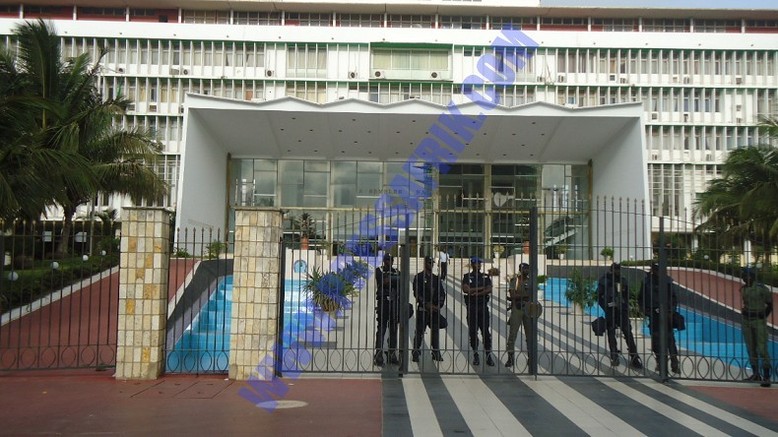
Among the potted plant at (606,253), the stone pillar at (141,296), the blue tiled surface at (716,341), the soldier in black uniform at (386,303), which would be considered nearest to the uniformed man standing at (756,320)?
the blue tiled surface at (716,341)

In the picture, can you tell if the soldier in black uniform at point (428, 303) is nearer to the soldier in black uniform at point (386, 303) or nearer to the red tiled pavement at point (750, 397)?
the soldier in black uniform at point (386, 303)

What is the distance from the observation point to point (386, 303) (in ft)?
30.0

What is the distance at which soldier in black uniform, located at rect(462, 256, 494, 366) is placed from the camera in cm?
915

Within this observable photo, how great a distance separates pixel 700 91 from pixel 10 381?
42.2 metres

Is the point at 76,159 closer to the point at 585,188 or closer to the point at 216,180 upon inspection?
the point at 216,180

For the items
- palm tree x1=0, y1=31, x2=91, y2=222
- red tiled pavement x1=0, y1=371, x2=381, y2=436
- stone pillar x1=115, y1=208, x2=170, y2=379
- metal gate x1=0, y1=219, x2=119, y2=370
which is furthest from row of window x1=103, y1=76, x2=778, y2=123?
red tiled pavement x1=0, y1=371, x2=381, y2=436

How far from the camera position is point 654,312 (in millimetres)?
9164

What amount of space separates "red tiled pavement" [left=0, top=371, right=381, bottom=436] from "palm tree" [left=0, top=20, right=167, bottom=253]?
3263 mm

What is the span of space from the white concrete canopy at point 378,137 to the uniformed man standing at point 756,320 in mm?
21293

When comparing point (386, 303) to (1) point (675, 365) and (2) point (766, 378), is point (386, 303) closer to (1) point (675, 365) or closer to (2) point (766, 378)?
(1) point (675, 365)

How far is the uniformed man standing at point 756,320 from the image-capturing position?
8.45 metres

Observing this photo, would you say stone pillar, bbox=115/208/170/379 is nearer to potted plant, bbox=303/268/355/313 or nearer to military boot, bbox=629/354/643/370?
potted plant, bbox=303/268/355/313

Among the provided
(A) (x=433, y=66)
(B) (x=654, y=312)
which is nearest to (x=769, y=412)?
(B) (x=654, y=312)

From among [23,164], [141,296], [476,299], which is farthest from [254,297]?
[23,164]
